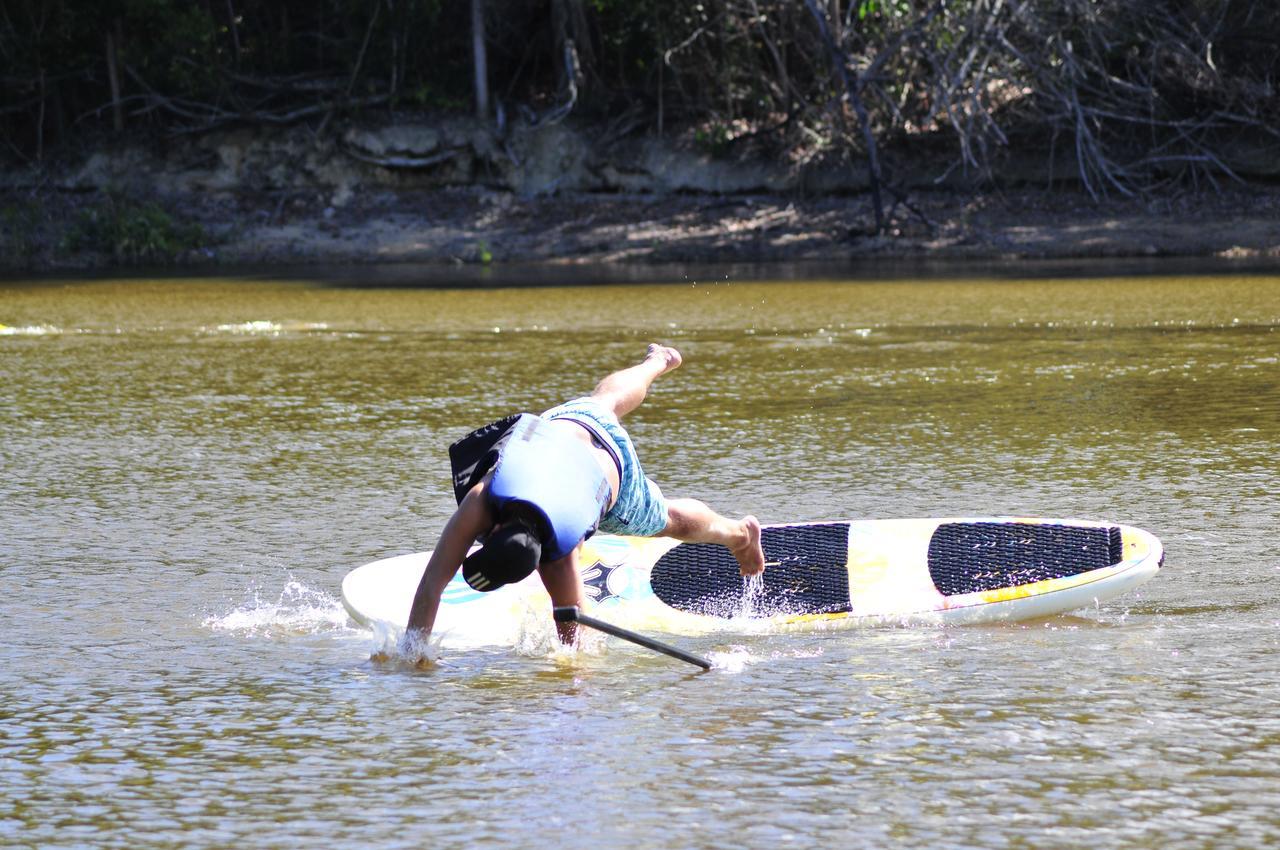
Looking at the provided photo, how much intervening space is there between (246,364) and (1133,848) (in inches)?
358

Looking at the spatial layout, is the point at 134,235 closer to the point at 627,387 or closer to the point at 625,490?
the point at 627,387

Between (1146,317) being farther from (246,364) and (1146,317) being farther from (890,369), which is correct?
(246,364)

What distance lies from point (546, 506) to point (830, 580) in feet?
4.56

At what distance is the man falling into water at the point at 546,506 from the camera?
4.33m

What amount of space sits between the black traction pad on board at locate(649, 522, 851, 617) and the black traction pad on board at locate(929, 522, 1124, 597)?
318mm

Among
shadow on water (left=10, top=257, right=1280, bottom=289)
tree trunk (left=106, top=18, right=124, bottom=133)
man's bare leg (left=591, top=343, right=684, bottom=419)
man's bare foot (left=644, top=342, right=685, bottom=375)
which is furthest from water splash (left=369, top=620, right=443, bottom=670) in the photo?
tree trunk (left=106, top=18, right=124, bottom=133)

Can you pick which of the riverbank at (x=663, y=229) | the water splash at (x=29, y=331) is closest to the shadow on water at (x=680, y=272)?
the riverbank at (x=663, y=229)

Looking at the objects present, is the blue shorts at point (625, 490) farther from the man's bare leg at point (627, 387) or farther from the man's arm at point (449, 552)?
the man's arm at point (449, 552)

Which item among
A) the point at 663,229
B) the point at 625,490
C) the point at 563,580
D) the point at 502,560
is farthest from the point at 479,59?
the point at 502,560

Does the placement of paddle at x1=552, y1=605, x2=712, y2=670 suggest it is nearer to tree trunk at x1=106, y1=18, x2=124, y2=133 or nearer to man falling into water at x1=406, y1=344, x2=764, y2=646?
man falling into water at x1=406, y1=344, x2=764, y2=646

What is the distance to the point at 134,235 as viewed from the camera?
23.4m

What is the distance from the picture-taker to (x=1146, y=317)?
13164 millimetres

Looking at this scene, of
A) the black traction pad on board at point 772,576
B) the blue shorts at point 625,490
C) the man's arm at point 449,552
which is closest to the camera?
the man's arm at point 449,552

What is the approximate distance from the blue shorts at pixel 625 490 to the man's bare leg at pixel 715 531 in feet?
0.36
